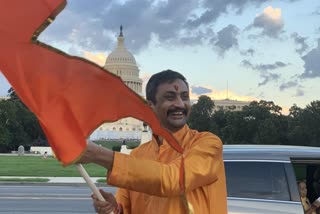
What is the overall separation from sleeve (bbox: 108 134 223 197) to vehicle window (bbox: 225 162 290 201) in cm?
283

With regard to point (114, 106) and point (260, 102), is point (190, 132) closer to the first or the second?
point (114, 106)

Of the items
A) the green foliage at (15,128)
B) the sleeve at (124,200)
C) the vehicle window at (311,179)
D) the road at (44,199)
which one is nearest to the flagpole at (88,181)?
the sleeve at (124,200)

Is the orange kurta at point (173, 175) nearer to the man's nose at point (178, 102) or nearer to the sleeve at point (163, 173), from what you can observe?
the sleeve at point (163, 173)

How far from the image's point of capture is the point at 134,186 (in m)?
2.00

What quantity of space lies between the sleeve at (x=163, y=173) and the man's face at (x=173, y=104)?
0.61 ft

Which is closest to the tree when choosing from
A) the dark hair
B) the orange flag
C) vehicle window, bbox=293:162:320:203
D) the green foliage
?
the green foliage

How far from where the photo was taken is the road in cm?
1281

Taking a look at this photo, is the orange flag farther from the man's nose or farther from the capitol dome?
the capitol dome

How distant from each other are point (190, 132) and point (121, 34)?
4627 inches

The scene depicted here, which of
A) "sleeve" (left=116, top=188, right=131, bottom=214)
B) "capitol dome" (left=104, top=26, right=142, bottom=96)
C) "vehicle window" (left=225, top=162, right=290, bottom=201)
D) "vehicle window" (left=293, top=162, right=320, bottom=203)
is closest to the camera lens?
"sleeve" (left=116, top=188, right=131, bottom=214)

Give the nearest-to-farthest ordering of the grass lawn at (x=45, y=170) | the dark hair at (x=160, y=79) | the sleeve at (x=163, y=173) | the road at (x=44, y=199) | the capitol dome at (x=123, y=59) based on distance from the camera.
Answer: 1. the sleeve at (x=163, y=173)
2. the dark hair at (x=160, y=79)
3. the road at (x=44, y=199)
4. the grass lawn at (x=45, y=170)
5. the capitol dome at (x=123, y=59)

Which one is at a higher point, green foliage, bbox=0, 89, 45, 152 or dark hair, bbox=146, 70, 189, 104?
green foliage, bbox=0, 89, 45, 152

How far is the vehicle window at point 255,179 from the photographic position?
4.91m

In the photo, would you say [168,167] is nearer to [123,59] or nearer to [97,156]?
[97,156]
